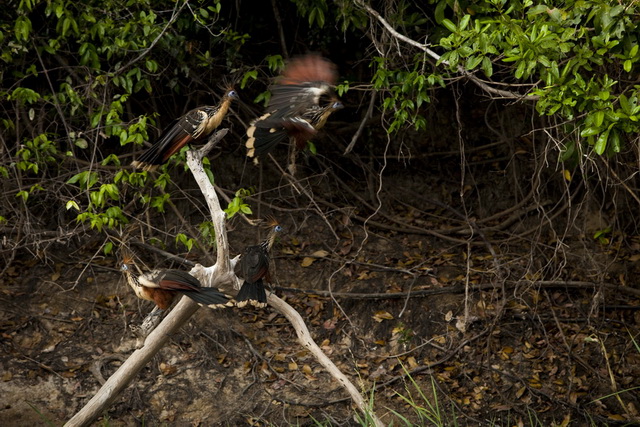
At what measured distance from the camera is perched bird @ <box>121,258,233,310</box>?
3.67m

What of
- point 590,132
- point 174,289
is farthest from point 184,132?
point 590,132

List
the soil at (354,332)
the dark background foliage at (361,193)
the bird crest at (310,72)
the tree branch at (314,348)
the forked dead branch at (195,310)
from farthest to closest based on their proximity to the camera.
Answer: the soil at (354,332)
the dark background foliage at (361,193)
the tree branch at (314,348)
the bird crest at (310,72)
the forked dead branch at (195,310)

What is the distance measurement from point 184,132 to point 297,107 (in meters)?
0.61

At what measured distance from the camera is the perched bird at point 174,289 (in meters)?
3.67

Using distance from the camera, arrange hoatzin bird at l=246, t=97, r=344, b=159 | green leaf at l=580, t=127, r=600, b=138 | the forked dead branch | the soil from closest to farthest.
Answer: green leaf at l=580, t=127, r=600, b=138 → hoatzin bird at l=246, t=97, r=344, b=159 → the forked dead branch → the soil

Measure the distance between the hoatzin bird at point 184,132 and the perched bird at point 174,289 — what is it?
53 cm

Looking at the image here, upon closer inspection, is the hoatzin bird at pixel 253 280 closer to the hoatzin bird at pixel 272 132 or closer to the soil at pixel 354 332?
the hoatzin bird at pixel 272 132

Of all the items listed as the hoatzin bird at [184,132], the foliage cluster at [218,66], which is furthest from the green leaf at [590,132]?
the hoatzin bird at [184,132]

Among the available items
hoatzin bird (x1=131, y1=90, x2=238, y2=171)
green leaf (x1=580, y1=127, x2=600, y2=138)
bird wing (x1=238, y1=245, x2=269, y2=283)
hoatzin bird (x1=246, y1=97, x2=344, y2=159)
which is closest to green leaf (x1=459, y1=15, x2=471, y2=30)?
green leaf (x1=580, y1=127, x2=600, y2=138)

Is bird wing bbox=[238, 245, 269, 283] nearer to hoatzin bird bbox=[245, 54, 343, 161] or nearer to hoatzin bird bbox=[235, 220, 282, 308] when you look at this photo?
hoatzin bird bbox=[235, 220, 282, 308]

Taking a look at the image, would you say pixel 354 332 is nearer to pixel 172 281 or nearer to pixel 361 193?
pixel 361 193

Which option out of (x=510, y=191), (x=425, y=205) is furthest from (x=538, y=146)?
(x=425, y=205)

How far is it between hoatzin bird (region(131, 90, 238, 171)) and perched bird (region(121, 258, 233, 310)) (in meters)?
0.53

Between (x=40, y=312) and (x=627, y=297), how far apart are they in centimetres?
450
